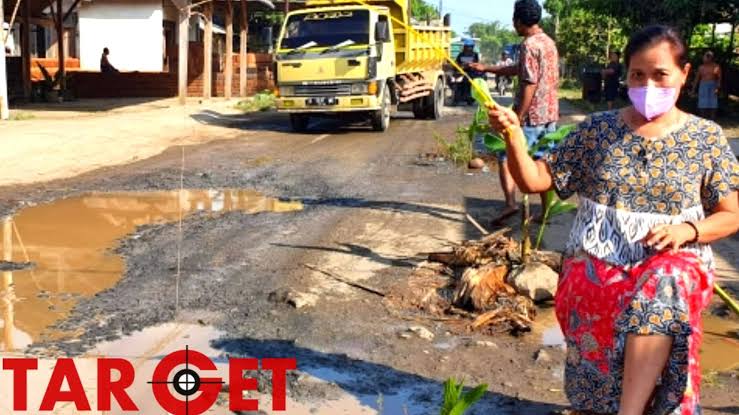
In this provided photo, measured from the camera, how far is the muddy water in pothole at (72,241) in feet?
14.8

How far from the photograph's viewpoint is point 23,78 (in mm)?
21141

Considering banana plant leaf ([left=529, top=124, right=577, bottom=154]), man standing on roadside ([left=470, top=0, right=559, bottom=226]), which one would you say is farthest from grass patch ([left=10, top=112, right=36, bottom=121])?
banana plant leaf ([left=529, top=124, right=577, bottom=154])

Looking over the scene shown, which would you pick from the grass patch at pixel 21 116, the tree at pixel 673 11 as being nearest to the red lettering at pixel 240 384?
the grass patch at pixel 21 116

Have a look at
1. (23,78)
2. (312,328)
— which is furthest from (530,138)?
(23,78)

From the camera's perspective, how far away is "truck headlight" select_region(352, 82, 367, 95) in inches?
549

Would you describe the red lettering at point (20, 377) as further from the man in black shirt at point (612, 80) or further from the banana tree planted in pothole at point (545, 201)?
the man in black shirt at point (612, 80)

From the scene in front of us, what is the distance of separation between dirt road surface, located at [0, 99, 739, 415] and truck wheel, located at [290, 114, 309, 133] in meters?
4.33

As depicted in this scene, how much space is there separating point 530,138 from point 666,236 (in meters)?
3.80

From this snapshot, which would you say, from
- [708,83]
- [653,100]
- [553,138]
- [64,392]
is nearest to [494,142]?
[553,138]

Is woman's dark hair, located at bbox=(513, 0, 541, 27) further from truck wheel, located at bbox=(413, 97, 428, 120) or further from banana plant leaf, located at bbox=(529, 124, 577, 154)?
truck wheel, located at bbox=(413, 97, 428, 120)

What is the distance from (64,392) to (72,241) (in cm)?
298

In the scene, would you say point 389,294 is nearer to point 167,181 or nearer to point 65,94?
point 167,181

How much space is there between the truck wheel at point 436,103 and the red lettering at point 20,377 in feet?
50.1

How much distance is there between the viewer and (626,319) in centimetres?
252
